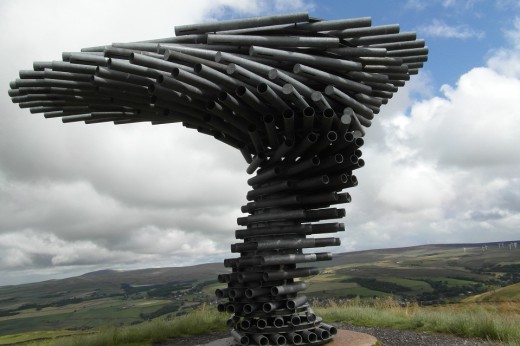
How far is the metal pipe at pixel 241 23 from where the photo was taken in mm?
8031

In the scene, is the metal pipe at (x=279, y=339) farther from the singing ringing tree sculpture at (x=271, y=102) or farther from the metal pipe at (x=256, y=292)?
the metal pipe at (x=256, y=292)

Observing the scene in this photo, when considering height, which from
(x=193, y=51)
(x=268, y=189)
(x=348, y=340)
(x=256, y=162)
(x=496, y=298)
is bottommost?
(x=496, y=298)

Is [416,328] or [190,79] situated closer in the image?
[190,79]

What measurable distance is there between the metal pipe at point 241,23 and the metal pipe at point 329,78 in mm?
844

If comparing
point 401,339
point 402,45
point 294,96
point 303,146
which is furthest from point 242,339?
point 402,45

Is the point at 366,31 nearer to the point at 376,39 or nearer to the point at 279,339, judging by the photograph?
the point at 376,39

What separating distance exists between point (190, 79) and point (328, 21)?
2.76 meters

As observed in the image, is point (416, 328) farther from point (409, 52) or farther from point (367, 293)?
point (367, 293)

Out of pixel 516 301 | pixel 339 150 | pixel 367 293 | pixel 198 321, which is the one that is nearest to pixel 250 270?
pixel 339 150

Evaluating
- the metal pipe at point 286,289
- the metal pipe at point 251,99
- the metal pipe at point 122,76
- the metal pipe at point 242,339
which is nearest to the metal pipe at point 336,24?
the metal pipe at point 251,99

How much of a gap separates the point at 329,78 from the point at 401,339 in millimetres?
5566

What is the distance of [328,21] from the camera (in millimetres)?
8250

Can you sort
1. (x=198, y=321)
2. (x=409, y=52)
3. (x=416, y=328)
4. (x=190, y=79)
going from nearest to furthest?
(x=190, y=79) → (x=409, y=52) → (x=416, y=328) → (x=198, y=321)

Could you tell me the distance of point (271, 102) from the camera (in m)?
7.89
